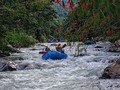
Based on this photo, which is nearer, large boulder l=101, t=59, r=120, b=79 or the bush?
large boulder l=101, t=59, r=120, b=79

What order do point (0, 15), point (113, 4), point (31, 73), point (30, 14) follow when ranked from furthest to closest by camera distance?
point (30, 14), point (0, 15), point (31, 73), point (113, 4)

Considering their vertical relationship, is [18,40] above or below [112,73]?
above

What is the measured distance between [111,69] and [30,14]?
7.67 metres

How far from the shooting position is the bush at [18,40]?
23.8 m

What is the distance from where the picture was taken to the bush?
23778 millimetres

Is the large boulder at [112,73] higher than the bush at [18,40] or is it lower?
lower

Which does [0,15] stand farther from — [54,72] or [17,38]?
[17,38]

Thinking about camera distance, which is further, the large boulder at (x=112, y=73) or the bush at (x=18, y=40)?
the bush at (x=18, y=40)

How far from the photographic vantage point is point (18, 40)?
26078 millimetres

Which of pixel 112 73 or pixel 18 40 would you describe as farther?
pixel 18 40

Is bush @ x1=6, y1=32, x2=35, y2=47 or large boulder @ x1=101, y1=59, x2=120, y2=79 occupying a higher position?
bush @ x1=6, y1=32, x2=35, y2=47

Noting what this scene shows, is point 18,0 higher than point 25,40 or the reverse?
higher

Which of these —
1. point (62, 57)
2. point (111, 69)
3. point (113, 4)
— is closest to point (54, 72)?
point (111, 69)

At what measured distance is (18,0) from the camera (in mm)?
14211
